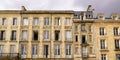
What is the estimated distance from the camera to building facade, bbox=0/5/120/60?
5372 centimetres

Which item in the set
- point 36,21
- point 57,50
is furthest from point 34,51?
point 36,21

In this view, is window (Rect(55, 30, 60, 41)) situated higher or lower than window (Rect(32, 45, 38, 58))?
higher

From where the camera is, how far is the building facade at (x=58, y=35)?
53.7m

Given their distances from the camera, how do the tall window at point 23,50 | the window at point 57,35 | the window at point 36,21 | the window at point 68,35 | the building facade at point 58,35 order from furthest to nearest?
1. the window at point 36,21
2. the window at point 57,35
3. the window at point 68,35
4. the tall window at point 23,50
5. the building facade at point 58,35

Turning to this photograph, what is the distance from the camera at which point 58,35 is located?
5491cm

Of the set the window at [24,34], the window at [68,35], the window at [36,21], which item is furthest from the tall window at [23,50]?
the window at [68,35]

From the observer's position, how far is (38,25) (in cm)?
5512

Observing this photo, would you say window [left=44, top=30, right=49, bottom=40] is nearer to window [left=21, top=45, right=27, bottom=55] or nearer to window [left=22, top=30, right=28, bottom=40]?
window [left=22, top=30, right=28, bottom=40]

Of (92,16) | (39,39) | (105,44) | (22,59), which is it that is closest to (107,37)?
(105,44)

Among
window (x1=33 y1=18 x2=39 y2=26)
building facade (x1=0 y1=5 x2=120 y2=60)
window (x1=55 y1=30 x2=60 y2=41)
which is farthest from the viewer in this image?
window (x1=33 y1=18 x2=39 y2=26)

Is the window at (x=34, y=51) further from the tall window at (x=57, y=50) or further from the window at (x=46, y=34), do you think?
the tall window at (x=57, y=50)

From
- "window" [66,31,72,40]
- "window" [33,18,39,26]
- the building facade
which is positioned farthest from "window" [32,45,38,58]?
"window" [66,31,72,40]

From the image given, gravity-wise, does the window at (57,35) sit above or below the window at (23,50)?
above

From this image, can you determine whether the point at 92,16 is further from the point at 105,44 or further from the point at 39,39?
the point at 39,39
